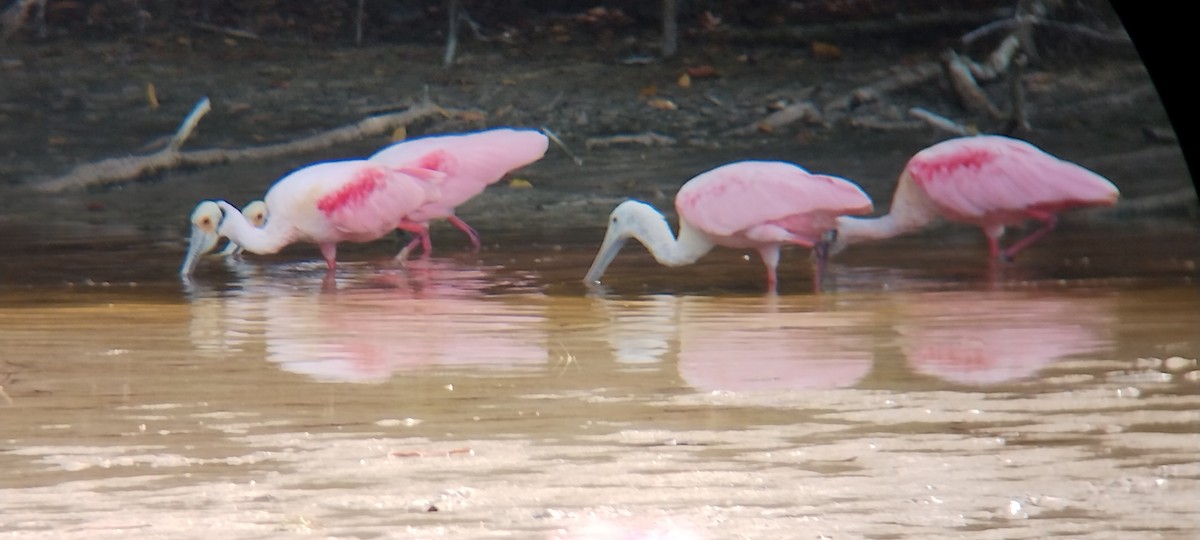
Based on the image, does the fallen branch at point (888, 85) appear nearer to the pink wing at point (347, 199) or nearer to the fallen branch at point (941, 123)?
the fallen branch at point (941, 123)

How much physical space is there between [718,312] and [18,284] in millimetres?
2537

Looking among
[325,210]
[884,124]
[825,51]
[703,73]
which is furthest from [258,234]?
[825,51]

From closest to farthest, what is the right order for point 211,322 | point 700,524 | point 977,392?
point 700,524, point 977,392, point 211,322

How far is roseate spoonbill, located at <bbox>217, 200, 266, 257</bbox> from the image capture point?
317 inches

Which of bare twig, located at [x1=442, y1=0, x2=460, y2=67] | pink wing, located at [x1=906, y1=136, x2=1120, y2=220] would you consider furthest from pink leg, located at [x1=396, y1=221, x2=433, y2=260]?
bare twig, located at [x1=442, y1=0, x2=460, y2=67]

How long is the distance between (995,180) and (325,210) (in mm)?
2480

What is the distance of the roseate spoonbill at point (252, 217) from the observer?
8.06 m

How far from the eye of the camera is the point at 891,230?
7242 mm

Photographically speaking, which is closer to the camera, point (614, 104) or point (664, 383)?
point (664, 383)

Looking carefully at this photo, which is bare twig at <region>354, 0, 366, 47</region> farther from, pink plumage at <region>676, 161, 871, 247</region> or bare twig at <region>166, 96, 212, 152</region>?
pink plumage at <region>676, 161, 871, 247</region>

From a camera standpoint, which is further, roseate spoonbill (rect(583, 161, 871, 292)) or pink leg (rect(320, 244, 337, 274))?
pink leg (rect(320, 244, 337, 274))

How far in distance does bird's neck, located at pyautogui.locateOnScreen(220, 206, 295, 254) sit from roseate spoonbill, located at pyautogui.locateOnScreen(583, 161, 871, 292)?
1.43 metres

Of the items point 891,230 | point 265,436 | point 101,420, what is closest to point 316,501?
point 265,436

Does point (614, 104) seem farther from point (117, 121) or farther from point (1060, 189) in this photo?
point (1060, 189)
